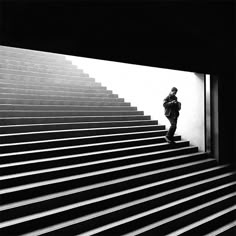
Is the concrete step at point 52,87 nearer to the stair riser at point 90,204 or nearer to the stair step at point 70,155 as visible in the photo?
the stair step at point 70,155

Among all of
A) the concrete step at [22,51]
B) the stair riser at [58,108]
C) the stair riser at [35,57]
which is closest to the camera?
the stair riser at [58,108]

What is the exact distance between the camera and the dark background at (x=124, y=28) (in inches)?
114

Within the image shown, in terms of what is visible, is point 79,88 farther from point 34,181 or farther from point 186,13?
point 186,13

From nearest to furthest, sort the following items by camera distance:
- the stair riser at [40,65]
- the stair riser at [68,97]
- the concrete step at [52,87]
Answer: the stair riser at [68,97]
the concrete step at [52,87]
the stair riser at [40,65]

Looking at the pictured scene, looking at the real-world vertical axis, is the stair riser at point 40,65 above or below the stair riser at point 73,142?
above

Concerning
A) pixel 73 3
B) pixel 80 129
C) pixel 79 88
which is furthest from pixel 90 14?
pixel 79 88

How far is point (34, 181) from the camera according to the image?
→ 13.9ft

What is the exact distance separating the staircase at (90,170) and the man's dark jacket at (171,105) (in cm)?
80

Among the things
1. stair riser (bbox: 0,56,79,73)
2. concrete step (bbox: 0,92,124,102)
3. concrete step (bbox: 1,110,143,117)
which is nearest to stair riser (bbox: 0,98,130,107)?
concrete step (bbox: 0,92,124,102)

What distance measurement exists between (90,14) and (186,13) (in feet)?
4.29

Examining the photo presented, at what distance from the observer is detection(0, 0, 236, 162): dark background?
291 centimetres

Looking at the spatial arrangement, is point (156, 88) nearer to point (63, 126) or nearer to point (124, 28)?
point (63, 126)

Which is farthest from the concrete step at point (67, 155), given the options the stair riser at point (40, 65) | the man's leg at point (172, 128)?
the stair riser at point (40, 65)

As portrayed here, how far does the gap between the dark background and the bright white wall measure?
9.67 feet
